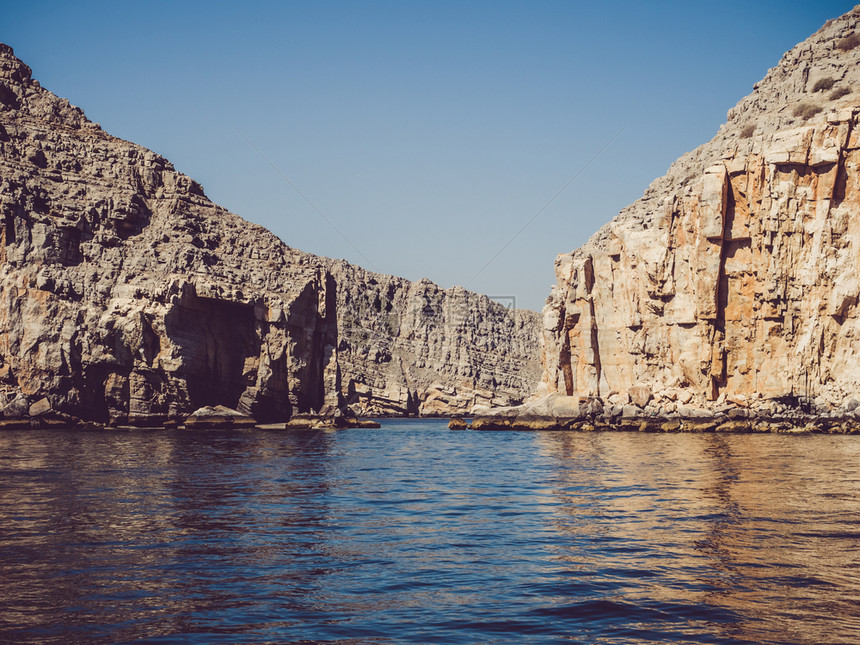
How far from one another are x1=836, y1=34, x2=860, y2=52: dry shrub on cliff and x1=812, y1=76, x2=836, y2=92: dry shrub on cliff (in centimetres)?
658

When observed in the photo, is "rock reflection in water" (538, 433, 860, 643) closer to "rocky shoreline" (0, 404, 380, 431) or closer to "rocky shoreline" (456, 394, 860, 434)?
"rocky shoreline" (456, 394, 860, 434)

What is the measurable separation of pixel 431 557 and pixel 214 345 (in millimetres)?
63207

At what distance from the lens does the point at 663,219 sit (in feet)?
252

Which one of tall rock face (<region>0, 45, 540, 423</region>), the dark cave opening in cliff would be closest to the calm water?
tall rock face (<region>0, 45, 540, 423</region>)

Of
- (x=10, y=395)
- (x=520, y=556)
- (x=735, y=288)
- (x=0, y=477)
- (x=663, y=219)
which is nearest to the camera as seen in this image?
(x=520, y=556)

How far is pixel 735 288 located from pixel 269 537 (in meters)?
64.5

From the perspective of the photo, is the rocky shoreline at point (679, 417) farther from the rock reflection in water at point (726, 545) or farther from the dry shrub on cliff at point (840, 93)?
the rock reflection in water at point (726, 545)

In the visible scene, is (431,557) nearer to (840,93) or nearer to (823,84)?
(840,93)

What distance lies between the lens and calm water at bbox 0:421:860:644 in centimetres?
1003

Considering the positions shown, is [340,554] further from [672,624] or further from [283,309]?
[283,309]

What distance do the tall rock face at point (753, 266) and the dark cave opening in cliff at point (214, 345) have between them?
3921cm

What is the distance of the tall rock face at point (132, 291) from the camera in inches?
2525

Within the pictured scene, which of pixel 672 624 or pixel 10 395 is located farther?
pixel 10 395

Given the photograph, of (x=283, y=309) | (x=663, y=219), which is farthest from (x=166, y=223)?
(x=663, y=219)
